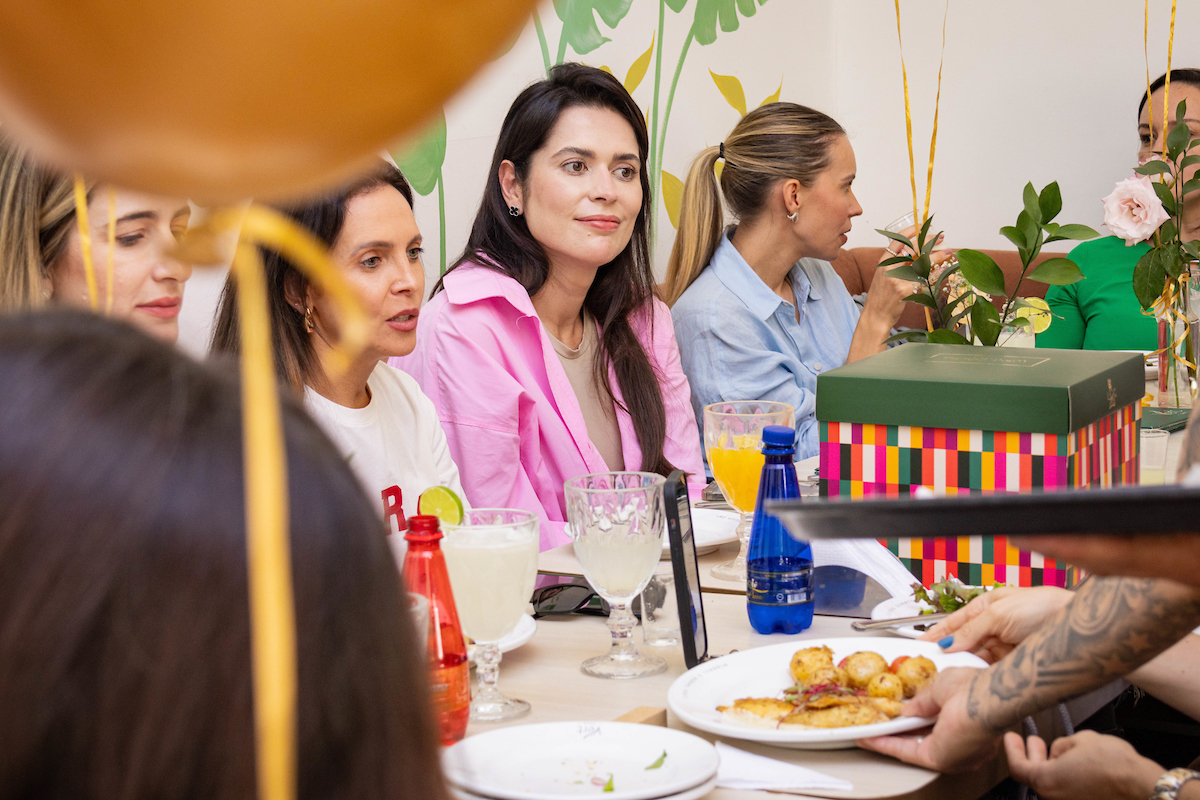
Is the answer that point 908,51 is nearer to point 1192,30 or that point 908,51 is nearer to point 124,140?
point 1192,30

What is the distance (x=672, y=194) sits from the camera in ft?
11.5

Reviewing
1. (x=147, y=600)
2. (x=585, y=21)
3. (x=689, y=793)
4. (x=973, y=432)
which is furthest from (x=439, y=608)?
(x=585, y=21)

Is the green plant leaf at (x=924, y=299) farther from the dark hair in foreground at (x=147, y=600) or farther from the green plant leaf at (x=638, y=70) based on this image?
the dark hair in foreground at (x=147, y=600)

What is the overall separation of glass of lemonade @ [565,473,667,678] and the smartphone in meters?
0.02

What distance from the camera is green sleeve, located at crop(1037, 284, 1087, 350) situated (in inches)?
138

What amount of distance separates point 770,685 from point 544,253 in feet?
4.90

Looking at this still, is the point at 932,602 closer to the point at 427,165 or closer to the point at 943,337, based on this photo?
the point at 943,337

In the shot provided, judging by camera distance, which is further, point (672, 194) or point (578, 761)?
point (672, 194)

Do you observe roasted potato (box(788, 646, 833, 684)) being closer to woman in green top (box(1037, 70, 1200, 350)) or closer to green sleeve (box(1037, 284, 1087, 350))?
woman in green top (box(1037, 70, 1200, 350))

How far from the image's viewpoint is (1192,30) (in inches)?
161

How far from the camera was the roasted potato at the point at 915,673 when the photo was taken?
94 cm

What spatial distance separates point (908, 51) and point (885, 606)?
4028 millimetres

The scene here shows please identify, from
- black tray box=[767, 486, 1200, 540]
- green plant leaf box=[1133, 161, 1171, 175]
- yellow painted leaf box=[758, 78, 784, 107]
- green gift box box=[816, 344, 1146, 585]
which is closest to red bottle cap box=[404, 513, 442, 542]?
black tray box=[767, 486, 1200, 540]

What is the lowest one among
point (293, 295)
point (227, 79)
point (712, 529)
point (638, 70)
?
point (712, 529)
